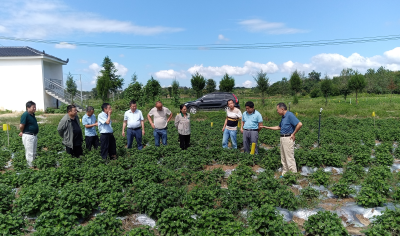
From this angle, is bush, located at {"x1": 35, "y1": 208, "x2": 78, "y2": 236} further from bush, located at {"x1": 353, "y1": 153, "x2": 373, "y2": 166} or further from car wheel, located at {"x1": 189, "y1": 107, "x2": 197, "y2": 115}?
car wheel, located at {"x1": 189, "y1": 107, "x2": 197, "y2": 115}

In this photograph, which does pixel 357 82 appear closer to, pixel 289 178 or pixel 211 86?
pixel 211 86

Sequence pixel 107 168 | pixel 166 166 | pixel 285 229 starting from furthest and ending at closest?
pixel 166 166
pixel 107 168
pixel 285 229

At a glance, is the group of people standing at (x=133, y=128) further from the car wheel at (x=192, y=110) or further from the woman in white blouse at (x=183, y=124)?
the car wheel at (x=192, y=110)

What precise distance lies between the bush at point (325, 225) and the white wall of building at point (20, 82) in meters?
25.5

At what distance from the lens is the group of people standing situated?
20.3 ft

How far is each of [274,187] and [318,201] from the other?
785 mm

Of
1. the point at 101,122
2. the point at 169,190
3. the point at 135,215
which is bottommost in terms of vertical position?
the point at 135,215

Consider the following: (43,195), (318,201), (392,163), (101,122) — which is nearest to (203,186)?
(318,201)

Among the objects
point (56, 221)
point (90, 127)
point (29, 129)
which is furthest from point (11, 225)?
point (90, 127)

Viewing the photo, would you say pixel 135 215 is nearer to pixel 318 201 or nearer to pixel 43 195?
pixel 43 195

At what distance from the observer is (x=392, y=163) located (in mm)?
7250

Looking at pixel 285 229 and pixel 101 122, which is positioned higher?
pixel 101 122

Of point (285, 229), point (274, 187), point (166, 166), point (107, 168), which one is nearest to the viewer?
point (285, 229)

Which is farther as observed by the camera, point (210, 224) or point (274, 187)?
point (274, 187)
